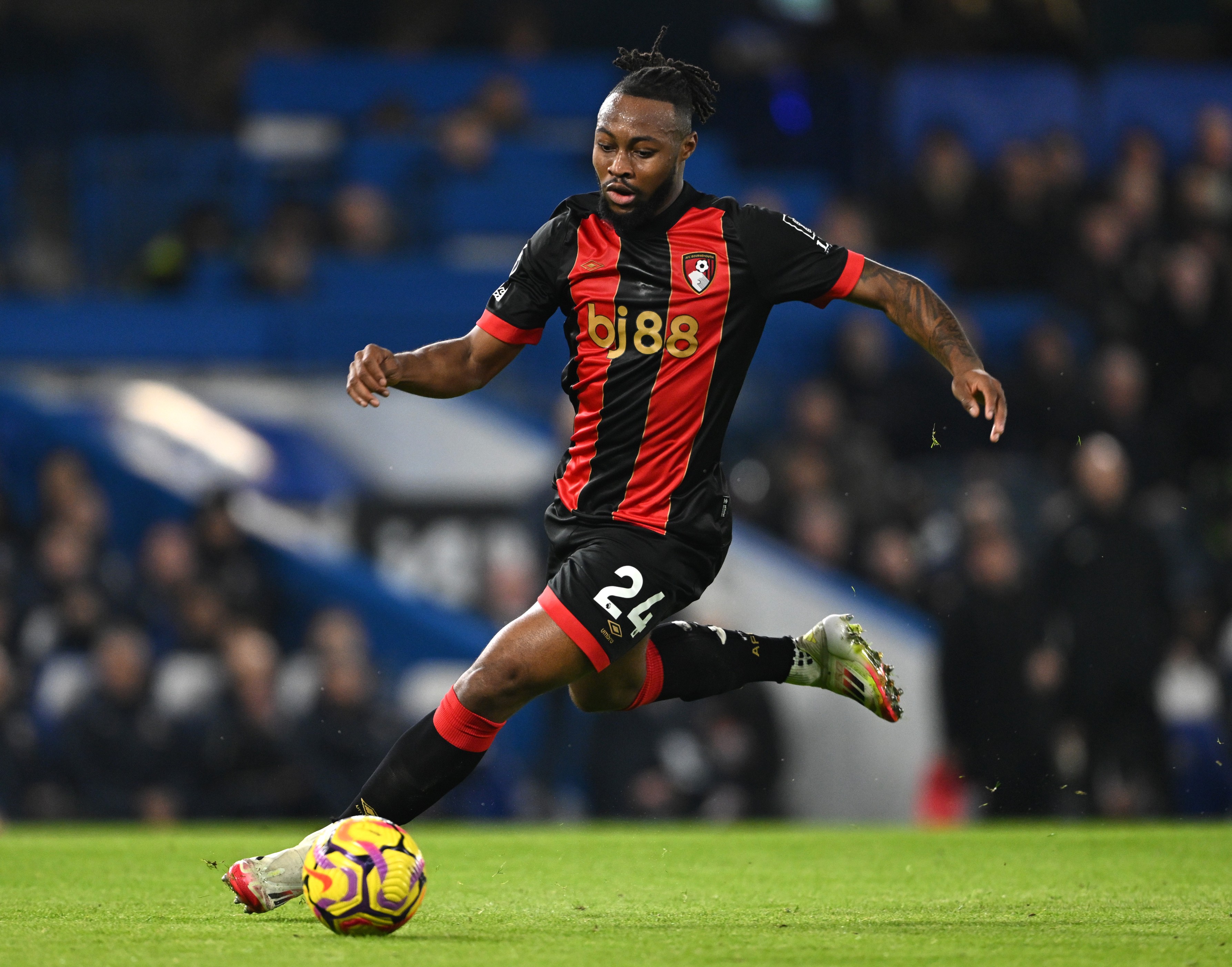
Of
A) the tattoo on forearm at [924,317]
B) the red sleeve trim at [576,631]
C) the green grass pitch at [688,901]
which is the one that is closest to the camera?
the green grass pitch at [688,901]

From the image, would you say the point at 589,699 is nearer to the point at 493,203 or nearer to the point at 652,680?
the point at 652,680

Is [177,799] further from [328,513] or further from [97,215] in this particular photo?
[97,215]

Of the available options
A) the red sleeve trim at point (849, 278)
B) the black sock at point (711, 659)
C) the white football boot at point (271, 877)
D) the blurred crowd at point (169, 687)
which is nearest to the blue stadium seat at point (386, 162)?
the blurred crowd at point (169, 687)

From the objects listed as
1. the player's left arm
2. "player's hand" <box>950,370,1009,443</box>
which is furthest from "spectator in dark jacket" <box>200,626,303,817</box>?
"player's hand" <box>950,370,1009,443</box>

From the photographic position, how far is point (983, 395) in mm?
4695

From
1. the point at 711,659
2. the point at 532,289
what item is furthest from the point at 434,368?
the point at 711,659

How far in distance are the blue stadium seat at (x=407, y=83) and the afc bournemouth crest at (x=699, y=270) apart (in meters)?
9.38

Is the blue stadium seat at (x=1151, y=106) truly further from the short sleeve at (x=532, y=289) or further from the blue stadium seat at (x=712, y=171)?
the short sleeve at (x=532, y=289)

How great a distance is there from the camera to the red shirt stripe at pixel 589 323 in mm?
5074

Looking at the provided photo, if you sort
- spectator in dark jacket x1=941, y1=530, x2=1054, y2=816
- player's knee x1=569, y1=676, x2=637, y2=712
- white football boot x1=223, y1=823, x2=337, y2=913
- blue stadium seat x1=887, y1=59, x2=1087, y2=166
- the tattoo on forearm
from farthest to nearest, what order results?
blue stadium seat x1=887, y1=59, x2=1087, y2=166, spectator in dark jacket x1=941, y1=530, x2=1054, y2=816, player's knee x1=569, y1=676, x2=637, y2=712, the tattoo on forearm, white football boot x1=223, y1=823, x2=337, y2=913

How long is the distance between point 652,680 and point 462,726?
0.90 meters

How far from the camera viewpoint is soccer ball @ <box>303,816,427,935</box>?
4.44 meters

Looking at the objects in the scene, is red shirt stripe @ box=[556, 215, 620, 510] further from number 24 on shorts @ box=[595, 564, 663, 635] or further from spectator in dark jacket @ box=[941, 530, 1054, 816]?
spectator in dark jacket @ box=[941, 530, 1054, 816]

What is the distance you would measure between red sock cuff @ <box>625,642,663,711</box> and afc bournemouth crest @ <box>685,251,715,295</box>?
1143 millimetres
